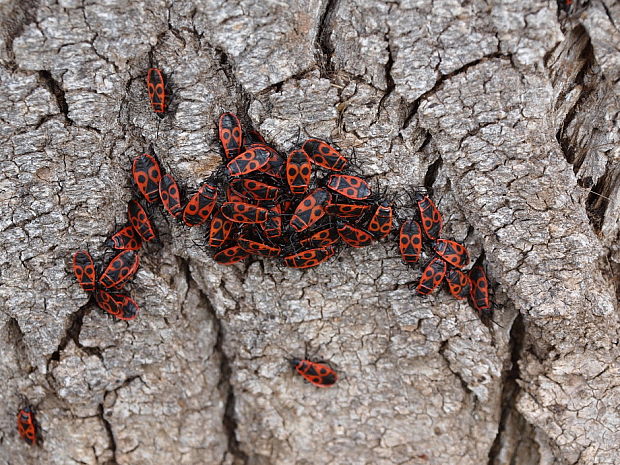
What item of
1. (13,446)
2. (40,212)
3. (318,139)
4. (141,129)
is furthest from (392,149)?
(13,446)

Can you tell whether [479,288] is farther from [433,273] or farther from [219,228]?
[219,228]

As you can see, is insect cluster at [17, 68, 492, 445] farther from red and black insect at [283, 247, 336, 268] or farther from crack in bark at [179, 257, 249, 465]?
crack in bark at [179, 257, 249, 465]

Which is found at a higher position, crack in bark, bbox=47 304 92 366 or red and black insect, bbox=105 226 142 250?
red and black insect, bbox=105 226 142 250

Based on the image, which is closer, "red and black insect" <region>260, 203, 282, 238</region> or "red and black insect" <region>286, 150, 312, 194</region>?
"red and black insect" <region>286, 150, 312, 194</region>

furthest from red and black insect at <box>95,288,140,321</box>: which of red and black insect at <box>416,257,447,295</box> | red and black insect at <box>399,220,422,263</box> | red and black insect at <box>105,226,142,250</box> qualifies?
red and black insect at <box>416,257,447,295</box>

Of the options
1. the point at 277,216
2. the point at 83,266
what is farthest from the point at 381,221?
the point at 83,266

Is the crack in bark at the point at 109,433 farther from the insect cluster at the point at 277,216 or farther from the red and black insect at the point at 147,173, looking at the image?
the red and black insect at the point at 147,173

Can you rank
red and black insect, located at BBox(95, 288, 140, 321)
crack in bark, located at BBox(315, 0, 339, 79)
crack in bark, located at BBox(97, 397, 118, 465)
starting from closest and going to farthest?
1. crack in bark, located at BBox(315, 0, 339, 79)
2. red and black insect, located at BBox(95, 288, 140, 321)
3. crack in bark, located at BBox(97, 397, 118, 465)

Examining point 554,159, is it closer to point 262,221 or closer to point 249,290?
point 262,221
